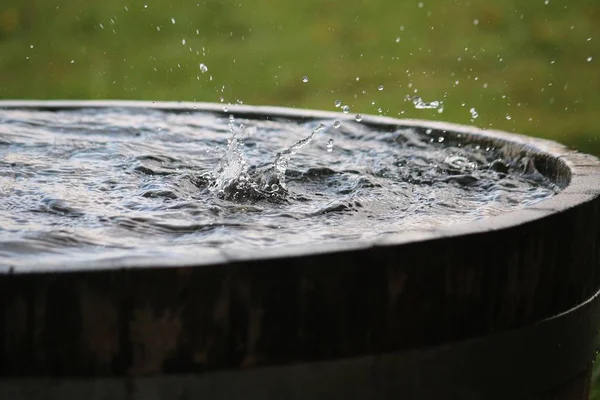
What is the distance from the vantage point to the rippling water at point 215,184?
211 centimetres

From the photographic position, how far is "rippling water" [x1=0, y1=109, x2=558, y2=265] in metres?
2.11

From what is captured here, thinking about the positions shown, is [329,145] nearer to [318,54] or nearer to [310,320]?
[310,320]

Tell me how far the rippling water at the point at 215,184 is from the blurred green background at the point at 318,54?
6.71m

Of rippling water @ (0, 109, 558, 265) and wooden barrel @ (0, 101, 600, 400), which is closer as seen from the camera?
wooden barrel @ (0, 101, 600, 400)

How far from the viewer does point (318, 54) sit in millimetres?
11977

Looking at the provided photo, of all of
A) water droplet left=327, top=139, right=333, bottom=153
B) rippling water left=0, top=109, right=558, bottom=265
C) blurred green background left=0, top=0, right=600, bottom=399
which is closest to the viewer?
rippling water left=0, top=109, right=558, bottom=265

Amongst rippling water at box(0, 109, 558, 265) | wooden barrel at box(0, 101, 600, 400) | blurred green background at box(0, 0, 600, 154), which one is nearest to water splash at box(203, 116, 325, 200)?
rippling water at box(0, 109, 558, 265)

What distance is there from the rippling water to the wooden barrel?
0.34 ft

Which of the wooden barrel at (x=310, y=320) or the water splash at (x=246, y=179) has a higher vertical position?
the water splash at (x=246, y=179)

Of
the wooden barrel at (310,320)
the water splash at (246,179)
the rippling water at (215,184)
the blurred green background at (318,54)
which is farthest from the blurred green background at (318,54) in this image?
the wooden barrel at (310,320)

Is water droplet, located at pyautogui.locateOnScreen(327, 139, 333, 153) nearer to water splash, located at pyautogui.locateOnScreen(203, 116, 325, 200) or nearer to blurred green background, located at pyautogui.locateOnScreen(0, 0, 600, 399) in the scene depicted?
water splash, located at pyautogui.locateOnScreen(203, 116, 325, 200)

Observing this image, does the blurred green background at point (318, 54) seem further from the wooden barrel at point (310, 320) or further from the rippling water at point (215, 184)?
the wooden barrel at point (310, 320)

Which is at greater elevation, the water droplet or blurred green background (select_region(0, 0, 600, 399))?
blurred green background (select_region(0, 0, 600, 399))

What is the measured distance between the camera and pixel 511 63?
11.6 m
